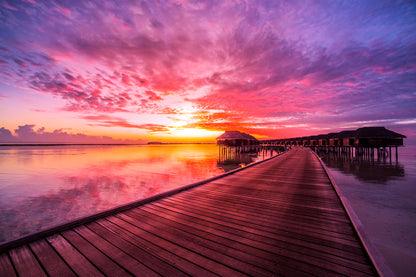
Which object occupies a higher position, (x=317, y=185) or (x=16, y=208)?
(x=317, y=185)

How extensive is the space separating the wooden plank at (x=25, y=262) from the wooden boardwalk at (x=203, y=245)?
11mm

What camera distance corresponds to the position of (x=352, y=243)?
3176 mm

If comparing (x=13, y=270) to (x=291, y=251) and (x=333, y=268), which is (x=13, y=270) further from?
(x=333, y=268)

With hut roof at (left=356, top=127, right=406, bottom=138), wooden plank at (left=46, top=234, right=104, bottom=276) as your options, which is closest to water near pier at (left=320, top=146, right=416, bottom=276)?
wooden plank at (left=46, top=234, right=104, bottom=276)

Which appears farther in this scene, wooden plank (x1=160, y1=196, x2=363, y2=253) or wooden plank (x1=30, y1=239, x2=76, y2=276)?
wooden plank (x1=160, y1=196, x2=363, y2=253)

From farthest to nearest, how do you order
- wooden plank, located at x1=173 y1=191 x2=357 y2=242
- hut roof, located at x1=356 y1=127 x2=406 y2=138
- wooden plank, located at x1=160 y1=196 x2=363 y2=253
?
hut roof, located at x1=356 y1=127 x2=406 y2=138 < wooden plank, located at x1=173 y1=191 x2=357 y2=242 < wooden plank, located at x1=160 y1=196 x2=363 y2=253

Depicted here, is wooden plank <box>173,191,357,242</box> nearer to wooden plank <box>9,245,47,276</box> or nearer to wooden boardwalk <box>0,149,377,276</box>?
wooden boardwalk <box>0,149,377,276</box>

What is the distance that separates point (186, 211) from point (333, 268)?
3.22 meters

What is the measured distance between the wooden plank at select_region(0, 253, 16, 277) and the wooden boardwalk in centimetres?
1

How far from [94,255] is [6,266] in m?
1.18

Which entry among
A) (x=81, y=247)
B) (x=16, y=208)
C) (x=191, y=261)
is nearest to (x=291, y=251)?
(x=191, y=261)

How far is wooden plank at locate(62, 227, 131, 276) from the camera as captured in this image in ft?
8.25

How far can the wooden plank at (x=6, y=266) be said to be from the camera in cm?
249

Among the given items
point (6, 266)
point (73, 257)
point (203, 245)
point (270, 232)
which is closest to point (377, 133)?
point (270, 232)
